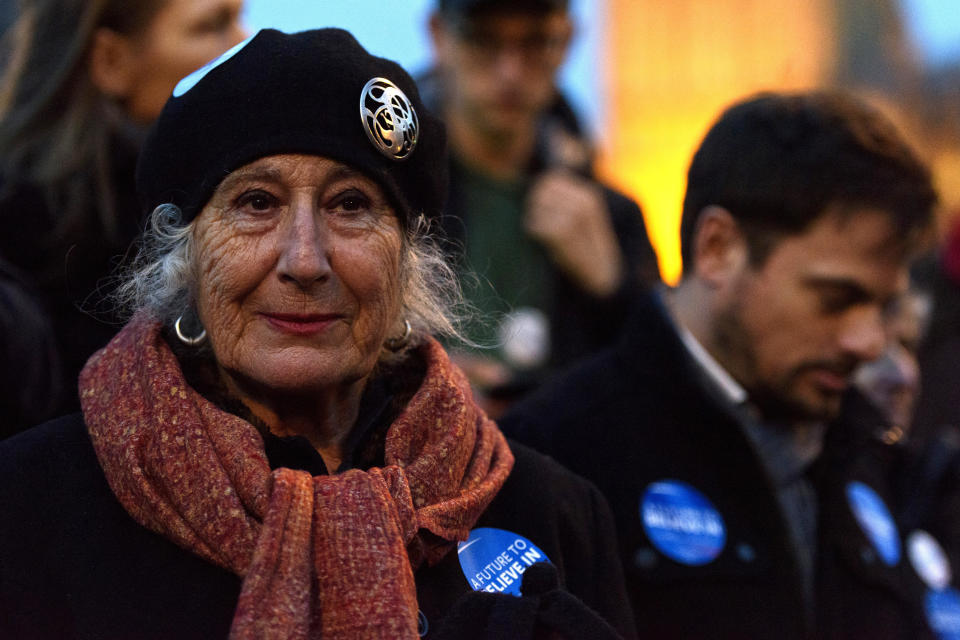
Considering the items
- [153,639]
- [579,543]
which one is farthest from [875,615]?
[153,639]

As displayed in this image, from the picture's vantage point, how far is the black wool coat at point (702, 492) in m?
3.28

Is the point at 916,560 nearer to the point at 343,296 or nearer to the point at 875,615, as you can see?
the point at 875,615

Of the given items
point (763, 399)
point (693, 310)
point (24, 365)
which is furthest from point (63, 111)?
point (763, 399)

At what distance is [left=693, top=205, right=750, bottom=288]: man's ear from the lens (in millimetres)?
3691

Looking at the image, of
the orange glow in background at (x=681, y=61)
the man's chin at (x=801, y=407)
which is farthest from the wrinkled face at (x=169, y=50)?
the orange glow in background at (x=681, y=61)

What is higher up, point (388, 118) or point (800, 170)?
point (388, 118)

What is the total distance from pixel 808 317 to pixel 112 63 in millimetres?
1997

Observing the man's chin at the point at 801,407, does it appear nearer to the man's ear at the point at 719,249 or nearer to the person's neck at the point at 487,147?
the man's ear at the point at 719,249

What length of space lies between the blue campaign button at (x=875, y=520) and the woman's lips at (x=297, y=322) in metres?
1.80

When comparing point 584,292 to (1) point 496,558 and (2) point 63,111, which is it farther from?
(1) point 496,558

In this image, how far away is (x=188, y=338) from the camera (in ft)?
8.61

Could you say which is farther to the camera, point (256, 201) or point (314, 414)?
point (314, 414)

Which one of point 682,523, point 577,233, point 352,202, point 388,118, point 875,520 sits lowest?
point 875,520

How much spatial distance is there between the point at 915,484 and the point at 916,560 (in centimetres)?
26
